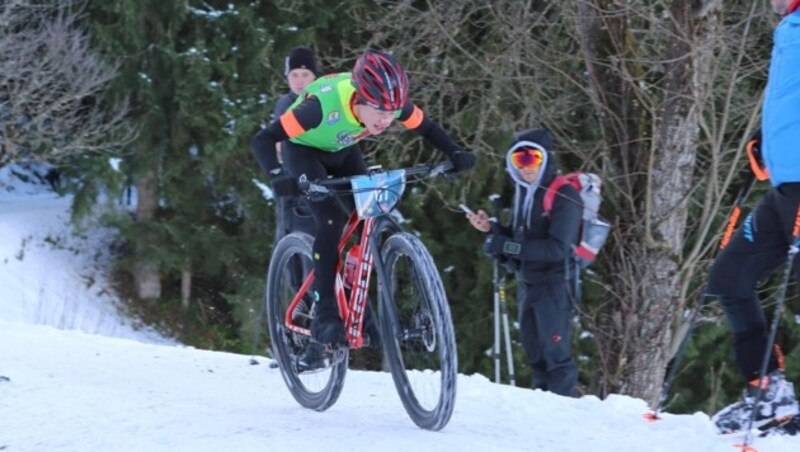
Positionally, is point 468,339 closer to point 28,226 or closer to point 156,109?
point 156,109

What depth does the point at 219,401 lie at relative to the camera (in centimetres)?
588

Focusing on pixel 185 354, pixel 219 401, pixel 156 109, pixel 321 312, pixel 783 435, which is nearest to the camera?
pixel 783 435

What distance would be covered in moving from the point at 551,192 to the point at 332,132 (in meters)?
1.95

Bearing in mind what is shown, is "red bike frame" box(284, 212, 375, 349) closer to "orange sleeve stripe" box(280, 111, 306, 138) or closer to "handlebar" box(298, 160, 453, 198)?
"handlebar" box(298, 160, 453, 198)

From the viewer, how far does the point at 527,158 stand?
266 inches

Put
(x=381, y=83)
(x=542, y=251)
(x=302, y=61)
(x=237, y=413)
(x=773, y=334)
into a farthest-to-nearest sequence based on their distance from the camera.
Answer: (x=302, y=61), (x=542, y=251), (x=237, y=413), (x=381, y=83), (x=773, y=334)

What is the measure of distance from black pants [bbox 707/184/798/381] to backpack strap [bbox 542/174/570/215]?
6.46 ft

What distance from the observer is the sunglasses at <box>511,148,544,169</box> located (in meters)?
6.75

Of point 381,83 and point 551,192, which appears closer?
point 381,83

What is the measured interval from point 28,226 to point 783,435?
634 inches

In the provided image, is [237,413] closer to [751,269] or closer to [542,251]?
[542,251]

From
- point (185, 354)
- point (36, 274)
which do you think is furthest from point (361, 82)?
point (36, 274)

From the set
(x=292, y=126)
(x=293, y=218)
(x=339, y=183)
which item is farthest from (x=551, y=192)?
(x=292, y=126)

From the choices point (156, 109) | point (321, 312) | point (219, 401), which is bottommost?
point (219, 401)
